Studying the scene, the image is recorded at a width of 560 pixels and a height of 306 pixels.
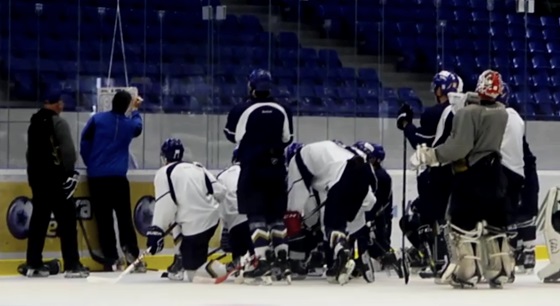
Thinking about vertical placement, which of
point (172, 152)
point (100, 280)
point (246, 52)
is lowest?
point (100, 280)

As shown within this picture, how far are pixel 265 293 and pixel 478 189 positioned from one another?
1.44 m

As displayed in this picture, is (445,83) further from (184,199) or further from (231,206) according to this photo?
(184,199)

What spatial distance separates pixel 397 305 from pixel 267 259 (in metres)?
1.64

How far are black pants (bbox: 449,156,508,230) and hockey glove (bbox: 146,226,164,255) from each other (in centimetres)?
Answer: 202

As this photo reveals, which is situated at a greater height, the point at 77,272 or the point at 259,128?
the point at 259,128

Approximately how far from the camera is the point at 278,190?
1064 cm

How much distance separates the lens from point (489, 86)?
33.3ft

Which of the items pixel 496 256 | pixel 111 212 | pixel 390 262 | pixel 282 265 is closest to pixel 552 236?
pixel 496 256

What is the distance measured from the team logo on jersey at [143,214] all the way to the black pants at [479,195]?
3.05 meters

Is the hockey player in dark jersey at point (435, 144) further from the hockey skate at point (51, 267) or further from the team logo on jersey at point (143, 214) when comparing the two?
the hockey skate at point (51, 267)

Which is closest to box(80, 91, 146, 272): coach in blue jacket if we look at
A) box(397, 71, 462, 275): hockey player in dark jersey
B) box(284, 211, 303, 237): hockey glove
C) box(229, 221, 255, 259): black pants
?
box(229, 221, 255, 259): black pants

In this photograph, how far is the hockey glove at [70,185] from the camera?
11.5 metres

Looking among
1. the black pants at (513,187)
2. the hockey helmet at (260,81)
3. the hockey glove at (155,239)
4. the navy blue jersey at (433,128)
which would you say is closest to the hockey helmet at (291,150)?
the hockey helmet at (260,81)

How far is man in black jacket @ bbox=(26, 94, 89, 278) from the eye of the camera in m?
11.4
